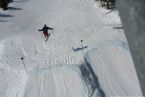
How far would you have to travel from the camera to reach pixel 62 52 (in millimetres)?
17969

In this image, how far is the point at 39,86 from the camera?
14570 millimetres

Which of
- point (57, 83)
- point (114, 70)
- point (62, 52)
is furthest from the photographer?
point (62, 52)

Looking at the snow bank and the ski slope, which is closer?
the snow bank

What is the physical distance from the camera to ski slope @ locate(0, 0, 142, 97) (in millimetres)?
14148

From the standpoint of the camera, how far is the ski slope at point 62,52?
557 inches

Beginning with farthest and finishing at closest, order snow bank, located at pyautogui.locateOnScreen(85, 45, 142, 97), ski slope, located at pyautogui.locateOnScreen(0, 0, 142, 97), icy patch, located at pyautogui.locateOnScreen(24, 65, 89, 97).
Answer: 1. ski slope, located at pyautogui.locateOnScreen(0, 0, 142, 97)
2. icy patch, located at pyautogui.locateOnScreen(24, 65, 89, 97)
3. snow bank, located at pyautogui.locateOnScreen(85, 45, 142, 97)

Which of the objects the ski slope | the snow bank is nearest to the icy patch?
the ski slope

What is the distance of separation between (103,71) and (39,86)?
12.8 feet

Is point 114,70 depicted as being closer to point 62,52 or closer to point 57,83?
point 57,83

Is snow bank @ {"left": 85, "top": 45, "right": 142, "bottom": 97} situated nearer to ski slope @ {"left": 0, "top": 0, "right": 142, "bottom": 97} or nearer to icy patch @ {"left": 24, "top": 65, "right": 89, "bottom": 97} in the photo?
ski slope @ {"left": 0, "top": 0, "right": 142, "bottom": 97}

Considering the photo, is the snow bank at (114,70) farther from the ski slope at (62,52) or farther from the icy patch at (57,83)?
the icy patch at (57,83)

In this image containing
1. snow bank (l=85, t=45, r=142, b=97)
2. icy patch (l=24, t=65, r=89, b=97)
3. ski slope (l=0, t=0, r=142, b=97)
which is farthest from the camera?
ski slope (l=0, t=0, r=142, b=97)

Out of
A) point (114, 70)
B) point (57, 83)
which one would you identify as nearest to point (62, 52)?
point (57, 83)

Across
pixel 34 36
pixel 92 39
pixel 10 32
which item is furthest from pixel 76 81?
pixel 10 32
